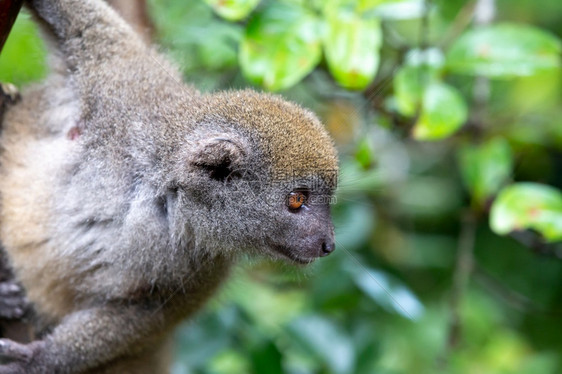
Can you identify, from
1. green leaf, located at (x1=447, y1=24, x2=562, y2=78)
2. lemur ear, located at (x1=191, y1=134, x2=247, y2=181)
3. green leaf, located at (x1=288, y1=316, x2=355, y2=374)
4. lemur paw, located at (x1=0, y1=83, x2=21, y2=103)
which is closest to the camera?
lemur ear, located at (x1=191, y1=134, x2=247, y2=181)

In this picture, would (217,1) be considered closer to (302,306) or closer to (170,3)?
(170,3)

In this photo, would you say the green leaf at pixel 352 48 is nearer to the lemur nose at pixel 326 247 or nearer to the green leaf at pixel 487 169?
the lemur nose at pixel 326 247

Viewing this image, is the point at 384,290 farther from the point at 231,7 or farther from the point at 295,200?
the point at 231,7

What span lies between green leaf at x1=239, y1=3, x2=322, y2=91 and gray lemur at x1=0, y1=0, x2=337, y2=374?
198 millimetres

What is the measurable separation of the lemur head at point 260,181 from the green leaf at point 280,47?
231 millimetres

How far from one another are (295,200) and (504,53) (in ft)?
6.28

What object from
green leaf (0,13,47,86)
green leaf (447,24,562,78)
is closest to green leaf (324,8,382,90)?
green leaf (447,24,562,78)

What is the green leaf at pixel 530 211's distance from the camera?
4164mm

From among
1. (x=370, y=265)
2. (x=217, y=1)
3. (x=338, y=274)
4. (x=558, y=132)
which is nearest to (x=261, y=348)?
(x=338, y=274)

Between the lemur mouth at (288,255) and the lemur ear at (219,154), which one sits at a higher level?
the lemur ear at (219,154)

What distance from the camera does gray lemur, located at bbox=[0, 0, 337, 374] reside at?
3514 mm

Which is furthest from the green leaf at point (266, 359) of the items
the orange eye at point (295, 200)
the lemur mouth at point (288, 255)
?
the orange eye at point (295, 200)

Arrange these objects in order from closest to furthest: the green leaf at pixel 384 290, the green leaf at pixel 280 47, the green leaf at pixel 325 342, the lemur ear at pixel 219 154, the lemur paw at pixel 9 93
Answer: the lemur ear at pixel 219 154 → the green leaf at pixel 280 47 → the lemur paw at pixel 9 93 → the green leaf at pixel 384 290 → the green leaf at pixel 325 342

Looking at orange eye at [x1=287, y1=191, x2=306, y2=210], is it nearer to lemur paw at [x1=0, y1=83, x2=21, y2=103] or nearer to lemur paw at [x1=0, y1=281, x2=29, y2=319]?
lemur paw at [x1=0, y1=281, x2=29, y2=319]
